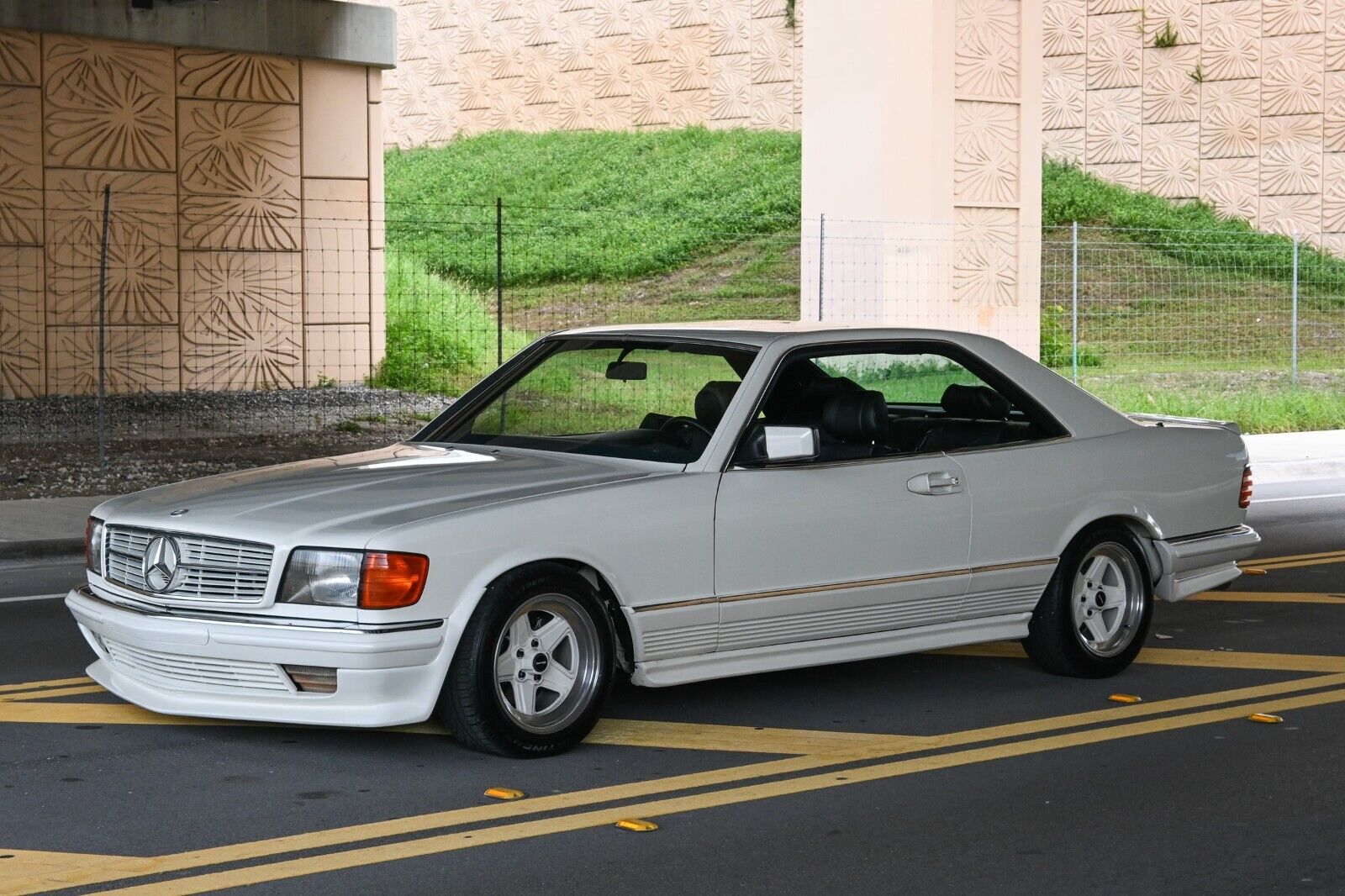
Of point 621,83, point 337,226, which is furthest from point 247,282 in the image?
point 621,83

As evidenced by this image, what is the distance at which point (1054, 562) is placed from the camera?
287 inches

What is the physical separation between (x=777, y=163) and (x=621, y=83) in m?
6.24

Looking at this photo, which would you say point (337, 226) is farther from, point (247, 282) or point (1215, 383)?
point (1215, 383)

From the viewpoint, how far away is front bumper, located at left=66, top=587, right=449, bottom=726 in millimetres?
5695

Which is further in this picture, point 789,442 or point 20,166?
point 20,166

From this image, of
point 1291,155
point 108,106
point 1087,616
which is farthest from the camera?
point 1291,155

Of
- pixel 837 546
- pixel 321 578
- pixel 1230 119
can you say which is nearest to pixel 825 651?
pixel 837 546

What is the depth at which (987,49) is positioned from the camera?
806 inches

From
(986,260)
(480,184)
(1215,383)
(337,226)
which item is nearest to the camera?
(986,260)

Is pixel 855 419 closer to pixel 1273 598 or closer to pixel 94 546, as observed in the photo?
pixel 94 546

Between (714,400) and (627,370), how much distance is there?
1.71 ft

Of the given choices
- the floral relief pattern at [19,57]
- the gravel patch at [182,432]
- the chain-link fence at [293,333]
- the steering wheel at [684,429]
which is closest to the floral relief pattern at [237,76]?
the chain-link fence at [293,333]

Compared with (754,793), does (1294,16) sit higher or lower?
higher

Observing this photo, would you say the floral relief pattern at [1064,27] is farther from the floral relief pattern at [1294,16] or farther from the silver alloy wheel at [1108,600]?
the silver alloy wheel at [1108,600]
